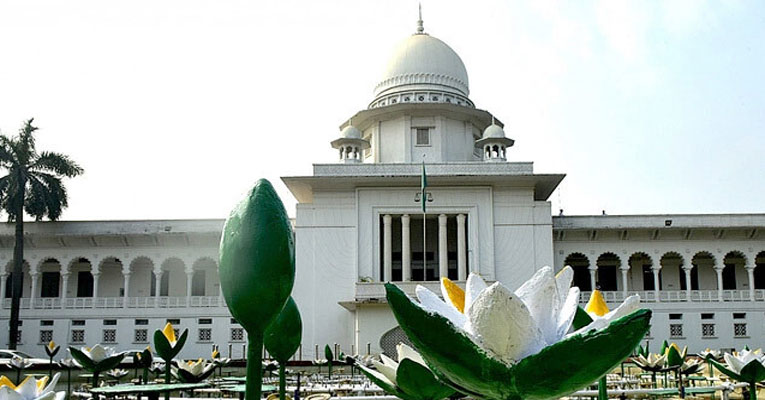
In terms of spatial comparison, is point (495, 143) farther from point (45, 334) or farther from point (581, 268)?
point (45, 334)

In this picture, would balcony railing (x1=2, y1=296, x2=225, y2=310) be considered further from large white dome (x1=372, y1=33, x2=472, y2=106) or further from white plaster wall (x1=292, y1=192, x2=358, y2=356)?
large white dome (x1=372, y1=33, x2=472, y2=106)

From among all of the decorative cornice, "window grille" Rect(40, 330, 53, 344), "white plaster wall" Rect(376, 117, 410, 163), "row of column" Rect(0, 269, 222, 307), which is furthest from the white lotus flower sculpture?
"window grille" Rect(40, 330, 53, 344)

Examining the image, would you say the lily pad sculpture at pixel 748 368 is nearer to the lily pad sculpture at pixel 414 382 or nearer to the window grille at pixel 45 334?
the lily pad sculpture at pixel 414 382

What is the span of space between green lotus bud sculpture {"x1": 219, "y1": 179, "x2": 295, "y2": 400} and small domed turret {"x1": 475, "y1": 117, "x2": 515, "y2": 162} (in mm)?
27541

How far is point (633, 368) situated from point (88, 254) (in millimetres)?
21244

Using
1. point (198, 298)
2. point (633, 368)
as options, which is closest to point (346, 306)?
point (198, 298)

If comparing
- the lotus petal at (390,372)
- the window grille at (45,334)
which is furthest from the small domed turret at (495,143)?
the lotus petal at (390,372)

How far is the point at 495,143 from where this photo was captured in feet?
94.9

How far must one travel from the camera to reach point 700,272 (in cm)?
3152

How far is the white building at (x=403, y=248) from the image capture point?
27.0 meters

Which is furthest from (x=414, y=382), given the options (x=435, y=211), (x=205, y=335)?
(x=205, y=335)

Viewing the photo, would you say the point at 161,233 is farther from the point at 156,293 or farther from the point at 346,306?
the point at 346,306

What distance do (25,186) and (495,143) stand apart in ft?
57.9

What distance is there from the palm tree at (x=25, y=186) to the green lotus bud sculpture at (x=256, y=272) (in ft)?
92.5
